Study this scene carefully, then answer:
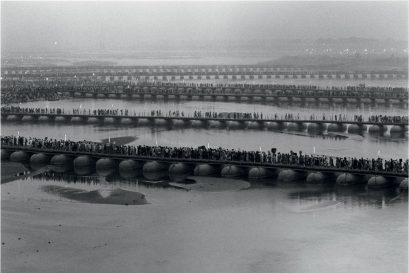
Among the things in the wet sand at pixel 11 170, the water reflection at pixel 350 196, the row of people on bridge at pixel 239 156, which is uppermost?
the row of people on bridge at pixel 239 156

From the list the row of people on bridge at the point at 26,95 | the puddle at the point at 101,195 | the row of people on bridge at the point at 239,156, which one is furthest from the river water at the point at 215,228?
the row of people on bridge at the point at 26,95

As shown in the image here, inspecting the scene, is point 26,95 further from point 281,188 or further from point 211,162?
point 281,188

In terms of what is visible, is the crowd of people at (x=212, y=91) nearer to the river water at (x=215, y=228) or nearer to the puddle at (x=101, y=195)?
the puddle at (x=101, y=195)

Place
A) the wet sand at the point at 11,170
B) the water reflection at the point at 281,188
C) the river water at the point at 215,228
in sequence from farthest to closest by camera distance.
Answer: the wet sand at the point at 11,170 < the water reflection at the point at 281,188 < the river water at the point at 215,228

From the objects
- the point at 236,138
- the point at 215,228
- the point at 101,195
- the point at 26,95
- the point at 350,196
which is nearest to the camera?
the point at 215,228

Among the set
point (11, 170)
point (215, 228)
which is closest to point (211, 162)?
point (215, 228)

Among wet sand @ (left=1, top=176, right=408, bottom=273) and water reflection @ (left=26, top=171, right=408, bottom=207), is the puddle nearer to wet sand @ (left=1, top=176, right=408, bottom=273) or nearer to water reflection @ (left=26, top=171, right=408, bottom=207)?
water reflection @ (left=26, top=171, right=408, bottom=207)

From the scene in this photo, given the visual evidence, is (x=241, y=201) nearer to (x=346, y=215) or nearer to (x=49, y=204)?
(x=346, y=215)

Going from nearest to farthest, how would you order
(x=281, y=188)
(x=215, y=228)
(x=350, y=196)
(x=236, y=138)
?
(x=215, y=228) → (x=350, y=196) → (x=281, y=188) → (x=236, y=138)
